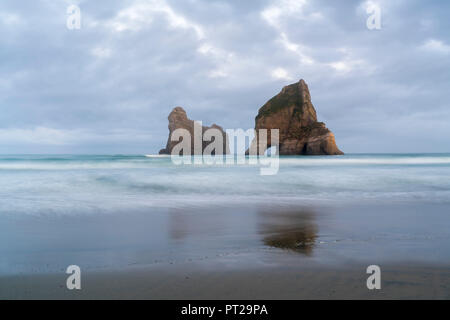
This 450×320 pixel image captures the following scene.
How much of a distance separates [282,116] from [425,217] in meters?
103

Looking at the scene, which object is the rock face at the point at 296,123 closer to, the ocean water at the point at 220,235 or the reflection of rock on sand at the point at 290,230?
the ocean water at the point at 220,235

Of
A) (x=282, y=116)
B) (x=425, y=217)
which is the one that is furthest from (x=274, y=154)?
(x=425, y=217)

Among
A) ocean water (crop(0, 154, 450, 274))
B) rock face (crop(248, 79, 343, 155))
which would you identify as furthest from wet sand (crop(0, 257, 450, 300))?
rock face (crop(248, 79, 343, 155))

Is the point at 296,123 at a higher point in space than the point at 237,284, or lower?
higher

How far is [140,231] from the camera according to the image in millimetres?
6391

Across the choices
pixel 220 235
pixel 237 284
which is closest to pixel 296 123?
pixel 220 235

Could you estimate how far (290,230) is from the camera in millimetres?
6328

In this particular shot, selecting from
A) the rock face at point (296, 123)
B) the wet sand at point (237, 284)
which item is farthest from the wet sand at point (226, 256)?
the rock face at point (296, 123)

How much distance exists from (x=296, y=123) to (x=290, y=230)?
334 ft

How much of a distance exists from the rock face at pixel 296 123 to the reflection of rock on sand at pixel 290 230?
A: 290 feet

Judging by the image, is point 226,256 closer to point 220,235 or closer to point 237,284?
point 237,284

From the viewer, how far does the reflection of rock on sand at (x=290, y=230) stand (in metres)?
5.22

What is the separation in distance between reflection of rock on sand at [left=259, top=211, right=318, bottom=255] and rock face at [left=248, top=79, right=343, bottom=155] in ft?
290
